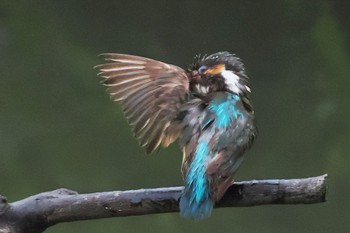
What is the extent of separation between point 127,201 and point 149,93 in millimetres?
359

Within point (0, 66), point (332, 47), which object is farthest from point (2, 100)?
point (332, 47)

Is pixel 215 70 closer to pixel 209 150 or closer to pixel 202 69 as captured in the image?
pixel 202 69

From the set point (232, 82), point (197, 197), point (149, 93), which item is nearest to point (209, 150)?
point (197, 197)

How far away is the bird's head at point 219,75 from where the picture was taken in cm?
178

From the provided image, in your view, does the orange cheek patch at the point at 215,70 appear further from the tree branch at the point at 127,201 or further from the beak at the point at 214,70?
the tree branch at the point at 127,201

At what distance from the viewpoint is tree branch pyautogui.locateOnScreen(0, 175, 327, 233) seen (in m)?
1.53

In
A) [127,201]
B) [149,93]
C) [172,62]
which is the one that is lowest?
Result: [172,62]

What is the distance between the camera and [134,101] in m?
1.91

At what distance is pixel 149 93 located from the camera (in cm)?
190

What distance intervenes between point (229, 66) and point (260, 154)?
1.41 meters

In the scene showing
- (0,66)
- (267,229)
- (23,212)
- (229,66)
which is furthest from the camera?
(0,66)

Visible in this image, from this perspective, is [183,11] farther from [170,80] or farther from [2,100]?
[170,80]

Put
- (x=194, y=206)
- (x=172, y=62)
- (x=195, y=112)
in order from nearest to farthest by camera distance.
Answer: (x=194, y=206)
(x=195, y=112)
(x=172, y=62)

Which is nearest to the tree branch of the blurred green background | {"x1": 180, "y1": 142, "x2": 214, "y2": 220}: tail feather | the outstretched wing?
{"x1": 180, "y1": 142, "x2": 214, "y2": 220}: tail feather
